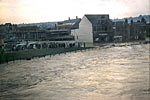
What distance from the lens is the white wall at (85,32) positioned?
6094cm

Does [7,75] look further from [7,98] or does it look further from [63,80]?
[7,98]

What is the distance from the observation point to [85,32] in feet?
205

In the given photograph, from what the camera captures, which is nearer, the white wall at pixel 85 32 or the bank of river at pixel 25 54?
the bank of river at pixel 25 54

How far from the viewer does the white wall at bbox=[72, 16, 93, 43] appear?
200 ft

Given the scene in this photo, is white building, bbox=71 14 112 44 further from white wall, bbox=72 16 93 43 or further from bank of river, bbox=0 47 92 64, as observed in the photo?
bank of river, bbox=0 47 92 64

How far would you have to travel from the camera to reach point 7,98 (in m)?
15.3

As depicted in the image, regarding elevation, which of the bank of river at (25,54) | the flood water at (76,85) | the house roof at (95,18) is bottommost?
the flood water at (76,85)

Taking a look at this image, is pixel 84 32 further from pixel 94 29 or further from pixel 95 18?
pixel 95 18

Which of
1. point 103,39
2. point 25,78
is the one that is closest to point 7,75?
point 25,78

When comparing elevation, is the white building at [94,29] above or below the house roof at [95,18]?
below

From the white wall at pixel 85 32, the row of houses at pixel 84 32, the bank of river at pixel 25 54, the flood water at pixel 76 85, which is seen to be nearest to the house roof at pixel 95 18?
the row of houses at pixel 84 32

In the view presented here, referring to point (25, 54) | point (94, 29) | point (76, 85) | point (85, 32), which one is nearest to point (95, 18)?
point (94, 29)

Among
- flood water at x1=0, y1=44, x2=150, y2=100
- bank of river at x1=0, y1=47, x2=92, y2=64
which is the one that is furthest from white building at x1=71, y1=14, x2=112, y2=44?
flood water at x1=0, y1=44, x2=150, y2=100

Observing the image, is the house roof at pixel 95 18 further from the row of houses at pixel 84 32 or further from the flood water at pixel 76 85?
the flood water at pixel 76 85
